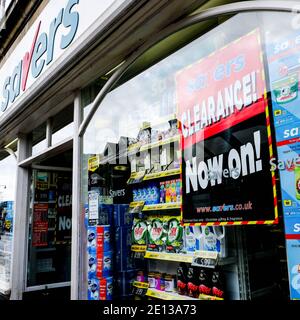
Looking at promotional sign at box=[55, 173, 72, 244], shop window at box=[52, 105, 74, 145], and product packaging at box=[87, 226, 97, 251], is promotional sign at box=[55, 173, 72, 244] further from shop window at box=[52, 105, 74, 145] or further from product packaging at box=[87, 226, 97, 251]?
product packaging at box=[87, 226, 97, 251]

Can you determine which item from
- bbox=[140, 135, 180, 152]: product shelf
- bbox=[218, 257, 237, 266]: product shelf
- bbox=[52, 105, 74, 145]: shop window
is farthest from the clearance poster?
bbox=[52, 105, 74, 145]: shop window

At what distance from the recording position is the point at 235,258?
2.00 meters

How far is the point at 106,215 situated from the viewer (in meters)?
2.87

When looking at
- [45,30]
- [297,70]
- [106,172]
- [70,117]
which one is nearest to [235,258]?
[297,70]

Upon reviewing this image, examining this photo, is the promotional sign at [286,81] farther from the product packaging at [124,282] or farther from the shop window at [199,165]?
the product packaging at [124,282]

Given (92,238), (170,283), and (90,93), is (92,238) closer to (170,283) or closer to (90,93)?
(170,283)

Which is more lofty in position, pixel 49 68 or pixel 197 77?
pixel 49 68

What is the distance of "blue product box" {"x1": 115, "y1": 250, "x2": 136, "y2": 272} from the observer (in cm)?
278

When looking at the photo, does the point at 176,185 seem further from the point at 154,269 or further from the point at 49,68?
the point at 49,68

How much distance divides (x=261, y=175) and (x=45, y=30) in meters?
2.92

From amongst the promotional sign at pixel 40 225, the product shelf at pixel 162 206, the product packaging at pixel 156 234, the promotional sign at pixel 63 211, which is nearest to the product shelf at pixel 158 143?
the product shelf at pixel 162 206

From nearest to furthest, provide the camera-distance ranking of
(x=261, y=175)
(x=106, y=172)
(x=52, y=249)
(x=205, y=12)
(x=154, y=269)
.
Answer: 1. (x=261, y=175)
2. (x=205, y=12)
3. (x=154, y=269)
4. (x=106, y=172)
5. (x=52, y=249)

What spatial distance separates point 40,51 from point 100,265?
2.36m
